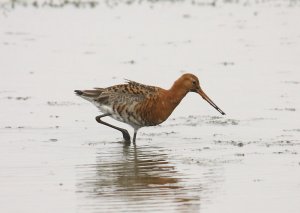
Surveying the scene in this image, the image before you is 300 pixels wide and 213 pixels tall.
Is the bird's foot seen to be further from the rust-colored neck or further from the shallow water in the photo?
the rust-colored neck

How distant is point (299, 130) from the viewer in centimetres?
1319

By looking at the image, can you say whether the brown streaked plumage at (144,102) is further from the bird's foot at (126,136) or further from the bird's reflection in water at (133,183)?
the bird's reflection in water at (133,183)

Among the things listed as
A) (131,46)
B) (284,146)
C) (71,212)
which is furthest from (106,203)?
(131,46)

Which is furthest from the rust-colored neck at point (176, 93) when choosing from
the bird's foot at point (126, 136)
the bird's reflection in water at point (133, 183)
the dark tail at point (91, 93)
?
the dark tail at point (91, 93)

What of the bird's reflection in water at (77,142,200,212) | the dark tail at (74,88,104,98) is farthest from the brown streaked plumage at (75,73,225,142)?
the bird's reflection in water at (77,142,200,212)

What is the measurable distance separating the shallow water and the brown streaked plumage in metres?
0.29

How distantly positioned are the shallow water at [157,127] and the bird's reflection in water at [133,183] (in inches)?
0.7

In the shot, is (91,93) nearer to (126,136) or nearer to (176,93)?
(126,136)

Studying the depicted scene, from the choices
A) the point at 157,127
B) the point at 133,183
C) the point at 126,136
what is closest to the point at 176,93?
the point at 126,136

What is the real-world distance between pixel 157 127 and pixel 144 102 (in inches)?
41.3

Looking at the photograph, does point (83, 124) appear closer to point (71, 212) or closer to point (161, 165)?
point (161, 165)

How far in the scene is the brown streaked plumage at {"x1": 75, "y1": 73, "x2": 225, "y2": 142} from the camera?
1288cm

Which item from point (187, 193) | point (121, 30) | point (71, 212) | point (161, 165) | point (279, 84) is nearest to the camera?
point (71, 212)

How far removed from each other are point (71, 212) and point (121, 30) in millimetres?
14205
